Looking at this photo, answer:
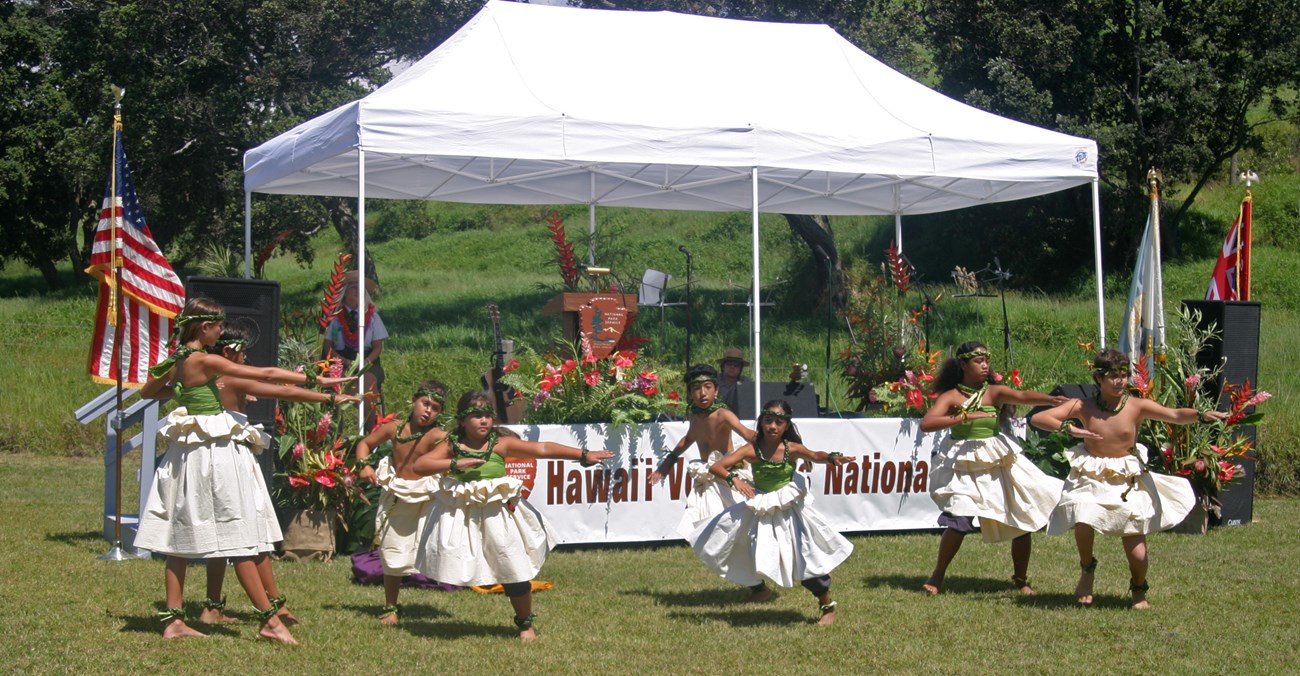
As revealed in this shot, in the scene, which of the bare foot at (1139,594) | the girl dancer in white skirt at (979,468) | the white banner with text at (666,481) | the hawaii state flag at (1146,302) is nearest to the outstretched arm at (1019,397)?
the girl dancer in white skirt at (979,468)

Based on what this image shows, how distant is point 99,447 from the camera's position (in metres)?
15.6

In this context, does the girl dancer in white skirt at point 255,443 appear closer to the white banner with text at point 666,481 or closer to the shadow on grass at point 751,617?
the shadow on grass at point 751,617

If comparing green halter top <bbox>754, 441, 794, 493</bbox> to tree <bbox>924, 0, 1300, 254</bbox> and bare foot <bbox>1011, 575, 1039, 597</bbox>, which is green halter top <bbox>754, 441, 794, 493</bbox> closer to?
bare foot <bbox>1011, 575, 1039, 597</bbox>

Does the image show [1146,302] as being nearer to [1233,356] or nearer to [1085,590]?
[1233,356]

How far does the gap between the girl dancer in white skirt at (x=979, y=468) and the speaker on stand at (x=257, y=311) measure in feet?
14.0

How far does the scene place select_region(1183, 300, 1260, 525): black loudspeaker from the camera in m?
10.6

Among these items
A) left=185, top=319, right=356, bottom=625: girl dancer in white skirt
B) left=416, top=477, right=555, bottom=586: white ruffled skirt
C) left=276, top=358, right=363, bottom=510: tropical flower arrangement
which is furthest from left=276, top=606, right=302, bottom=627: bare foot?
left=276, top=358, right=363, bottom=510: tropical flower arrangement

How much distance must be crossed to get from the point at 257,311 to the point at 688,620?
3622 millimetres

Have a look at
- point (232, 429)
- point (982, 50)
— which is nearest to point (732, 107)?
point (232, 429)

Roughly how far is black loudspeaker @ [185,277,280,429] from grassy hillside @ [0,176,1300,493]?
3587mm

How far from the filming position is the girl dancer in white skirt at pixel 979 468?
7.78 m

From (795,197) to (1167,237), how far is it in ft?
47.4

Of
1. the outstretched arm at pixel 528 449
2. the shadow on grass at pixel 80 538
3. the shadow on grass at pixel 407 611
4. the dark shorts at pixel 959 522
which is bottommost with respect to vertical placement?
the shadow on grass at pixel 407 611

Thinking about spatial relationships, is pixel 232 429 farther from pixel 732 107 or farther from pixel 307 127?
pixel 732 107
